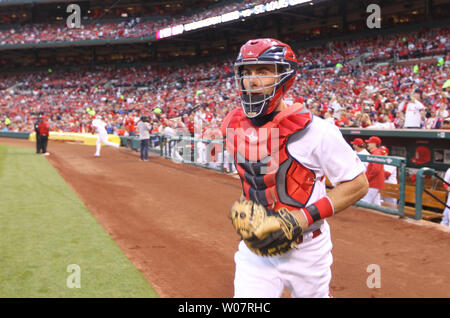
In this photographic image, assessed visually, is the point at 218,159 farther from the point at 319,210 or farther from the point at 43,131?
the point at 319,210

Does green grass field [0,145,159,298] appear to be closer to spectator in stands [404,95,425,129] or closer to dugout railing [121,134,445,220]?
dugout railing [121,134,445,220]

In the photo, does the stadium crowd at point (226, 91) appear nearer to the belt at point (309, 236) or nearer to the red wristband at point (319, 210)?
the belt at point (309, 236)

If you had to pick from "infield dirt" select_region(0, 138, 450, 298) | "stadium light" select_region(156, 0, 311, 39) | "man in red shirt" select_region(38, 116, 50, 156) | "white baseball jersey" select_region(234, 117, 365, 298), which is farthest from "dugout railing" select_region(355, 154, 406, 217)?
"stadium light" select_region(156, 0, 311, 39)

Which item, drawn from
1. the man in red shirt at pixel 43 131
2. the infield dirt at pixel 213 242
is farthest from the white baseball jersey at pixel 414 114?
the man in red shirt at pixel 43 131

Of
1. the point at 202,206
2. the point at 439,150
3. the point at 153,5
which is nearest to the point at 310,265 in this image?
the point at 202,206

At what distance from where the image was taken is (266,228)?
6.81ft

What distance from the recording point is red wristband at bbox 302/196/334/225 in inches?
83.0

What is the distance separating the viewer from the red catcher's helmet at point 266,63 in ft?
7.25

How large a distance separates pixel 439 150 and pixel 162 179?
718 centimetres

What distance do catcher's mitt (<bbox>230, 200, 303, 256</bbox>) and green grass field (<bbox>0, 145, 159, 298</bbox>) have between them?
2320 mm

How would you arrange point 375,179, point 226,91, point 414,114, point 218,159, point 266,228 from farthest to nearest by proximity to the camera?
point 226,91 < point 218,159 < point 414,114 < point 375,179 < point 266,228

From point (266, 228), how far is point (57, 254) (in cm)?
404

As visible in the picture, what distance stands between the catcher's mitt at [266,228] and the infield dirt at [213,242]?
2.28 m

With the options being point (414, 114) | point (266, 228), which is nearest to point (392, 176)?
point (414, 114)
